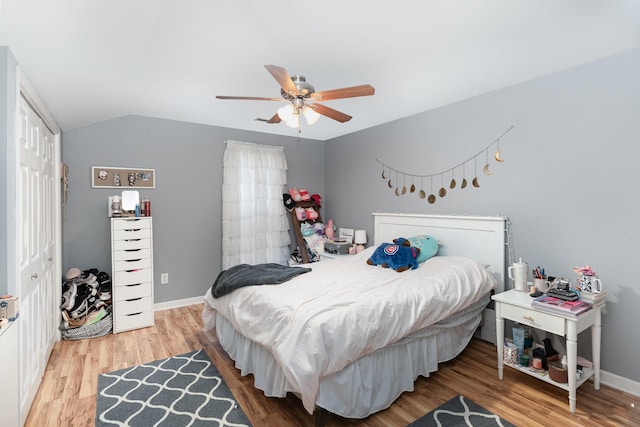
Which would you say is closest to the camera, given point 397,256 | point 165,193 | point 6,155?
point 6,155

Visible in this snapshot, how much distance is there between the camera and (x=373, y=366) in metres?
2.00

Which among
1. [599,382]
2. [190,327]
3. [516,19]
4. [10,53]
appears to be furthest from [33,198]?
[599,382]

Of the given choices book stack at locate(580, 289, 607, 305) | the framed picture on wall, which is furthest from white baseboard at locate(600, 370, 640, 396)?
the framed picture on wall

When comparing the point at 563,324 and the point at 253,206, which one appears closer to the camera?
the point at 563,324

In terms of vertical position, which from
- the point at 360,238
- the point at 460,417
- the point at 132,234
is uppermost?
the point at 132,234

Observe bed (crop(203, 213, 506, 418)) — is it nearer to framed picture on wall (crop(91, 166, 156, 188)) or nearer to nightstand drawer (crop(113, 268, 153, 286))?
nightstand drawer (crop(113, 268, 153, 286))

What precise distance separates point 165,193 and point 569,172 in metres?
4.12

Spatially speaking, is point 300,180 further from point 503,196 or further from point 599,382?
point 599,382

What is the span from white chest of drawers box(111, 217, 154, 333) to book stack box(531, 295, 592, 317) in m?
3.55

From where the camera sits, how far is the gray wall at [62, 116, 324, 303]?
345cm

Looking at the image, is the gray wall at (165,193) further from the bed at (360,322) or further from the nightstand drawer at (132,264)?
the bed at (360,322)

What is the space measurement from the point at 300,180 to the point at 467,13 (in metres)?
3.49

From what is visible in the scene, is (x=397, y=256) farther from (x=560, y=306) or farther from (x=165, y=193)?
(x=165, y=193)

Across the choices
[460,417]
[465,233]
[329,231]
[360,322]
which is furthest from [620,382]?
[329,231]
